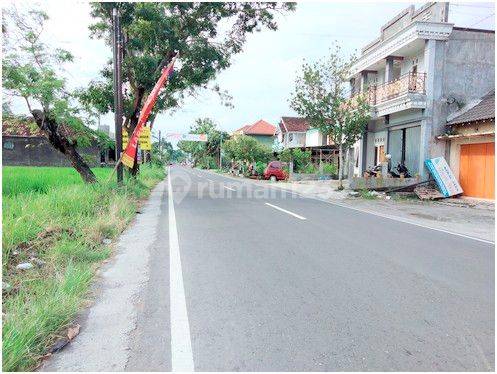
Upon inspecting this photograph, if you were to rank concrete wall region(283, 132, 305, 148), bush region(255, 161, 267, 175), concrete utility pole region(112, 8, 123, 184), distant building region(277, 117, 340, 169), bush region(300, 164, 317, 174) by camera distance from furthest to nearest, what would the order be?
concrete wall region(283, 132, 305, 148) < distant building region(277, 117, 340, 169) < bush region(255, 161, 267, 175) < bush region(300, 164, 317, 174) < concrete utility pole region(112, 8, 123, 184)

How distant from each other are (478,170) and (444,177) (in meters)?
1.38

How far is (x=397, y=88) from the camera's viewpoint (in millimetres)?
20422

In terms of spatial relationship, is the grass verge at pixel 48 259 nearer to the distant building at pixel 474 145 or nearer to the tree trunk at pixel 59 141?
the tree trunk at pixel 59 141

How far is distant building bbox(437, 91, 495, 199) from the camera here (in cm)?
1656

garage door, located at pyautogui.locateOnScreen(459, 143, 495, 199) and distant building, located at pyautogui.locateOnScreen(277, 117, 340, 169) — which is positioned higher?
distant building, located at pyautogui.locateOnScreen(277, 117, 340, 169)

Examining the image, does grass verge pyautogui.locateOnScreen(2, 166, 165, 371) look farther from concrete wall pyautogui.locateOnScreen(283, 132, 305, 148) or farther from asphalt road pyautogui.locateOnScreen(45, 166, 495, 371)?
concrete wall pyautogui.locateOnScreen(283, 132, 305, 148)

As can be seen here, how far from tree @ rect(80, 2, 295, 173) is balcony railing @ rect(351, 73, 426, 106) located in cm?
681

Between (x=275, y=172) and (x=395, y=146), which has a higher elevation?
(x=395, y=146)

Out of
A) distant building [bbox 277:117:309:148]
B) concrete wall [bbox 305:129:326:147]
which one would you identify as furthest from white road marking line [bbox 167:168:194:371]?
distant building [bbox 277:117:309:148]

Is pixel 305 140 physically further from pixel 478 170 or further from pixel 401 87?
A: pixel 478 170

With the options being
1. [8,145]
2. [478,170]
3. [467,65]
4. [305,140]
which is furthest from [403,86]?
[8,145]

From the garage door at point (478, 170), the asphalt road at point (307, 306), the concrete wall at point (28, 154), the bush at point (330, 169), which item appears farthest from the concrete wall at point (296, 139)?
the asphalt road at point (307, 306)

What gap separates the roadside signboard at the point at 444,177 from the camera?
59.1 feet

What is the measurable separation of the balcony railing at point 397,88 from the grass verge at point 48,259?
48.7ft
